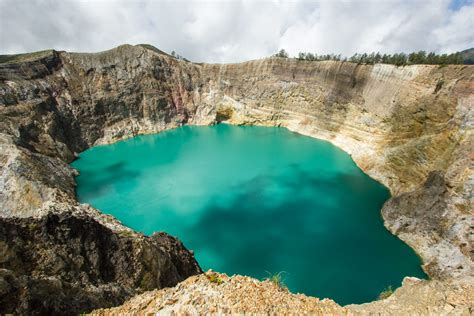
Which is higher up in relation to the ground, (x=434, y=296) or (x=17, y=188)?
(x=17, y=188)

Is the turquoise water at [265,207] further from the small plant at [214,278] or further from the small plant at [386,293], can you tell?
the small plant at [214,278]

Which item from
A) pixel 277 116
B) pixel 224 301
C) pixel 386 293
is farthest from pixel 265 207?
pixel 277 116

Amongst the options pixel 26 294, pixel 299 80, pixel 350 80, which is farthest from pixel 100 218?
pixel 299 80

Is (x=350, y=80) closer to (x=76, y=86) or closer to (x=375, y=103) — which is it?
(x=375, y=103)

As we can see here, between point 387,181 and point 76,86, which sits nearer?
point 387,181

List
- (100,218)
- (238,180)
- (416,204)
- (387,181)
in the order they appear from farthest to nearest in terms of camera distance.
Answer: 1. (238,180)
2. (387,181)
3. (416,204)
4. (100,218)

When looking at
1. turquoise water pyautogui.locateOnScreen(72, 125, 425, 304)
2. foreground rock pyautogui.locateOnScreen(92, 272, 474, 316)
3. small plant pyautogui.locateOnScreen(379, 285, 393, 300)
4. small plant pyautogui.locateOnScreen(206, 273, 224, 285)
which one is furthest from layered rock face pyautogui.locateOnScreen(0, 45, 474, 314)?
small plant pyautogui.locateOnScreen(206, 273, 224, 285)

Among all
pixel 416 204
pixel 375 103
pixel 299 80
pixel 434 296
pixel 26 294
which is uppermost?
pixel 299 80

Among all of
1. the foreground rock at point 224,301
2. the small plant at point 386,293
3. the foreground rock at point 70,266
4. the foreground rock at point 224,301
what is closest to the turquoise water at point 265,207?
the small plant at point 386,293

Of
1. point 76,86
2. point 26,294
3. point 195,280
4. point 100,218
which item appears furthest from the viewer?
point 76,86
